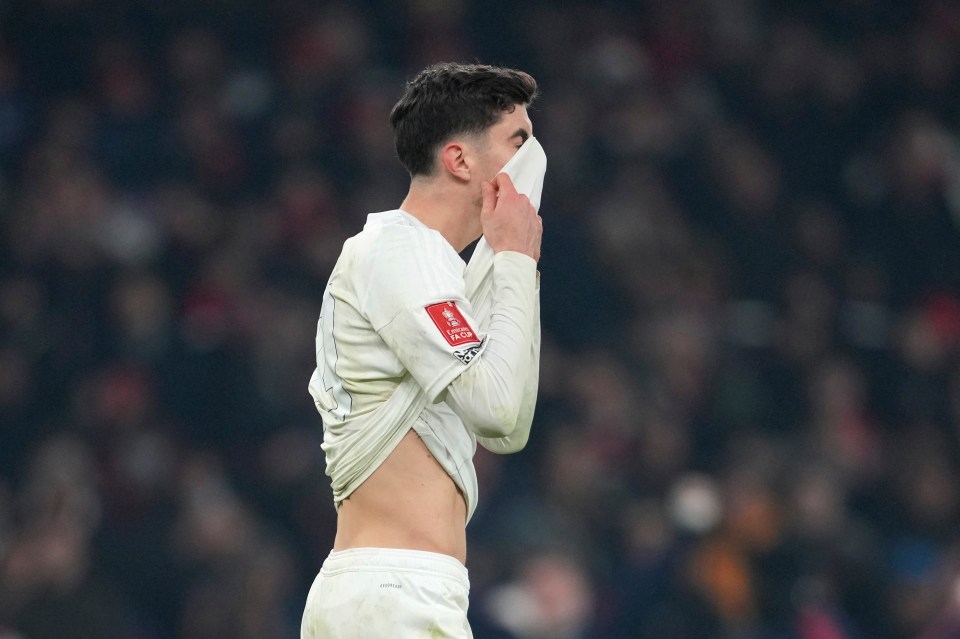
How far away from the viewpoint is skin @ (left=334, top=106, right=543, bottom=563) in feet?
7.94

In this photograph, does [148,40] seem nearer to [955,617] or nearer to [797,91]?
[797,91]

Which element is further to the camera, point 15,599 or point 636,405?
point 636,405

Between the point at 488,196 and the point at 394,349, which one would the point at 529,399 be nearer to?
the point at 394,349

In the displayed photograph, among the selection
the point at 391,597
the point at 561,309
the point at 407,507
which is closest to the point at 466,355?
the point at 407,507

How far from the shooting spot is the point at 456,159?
2.58 meters

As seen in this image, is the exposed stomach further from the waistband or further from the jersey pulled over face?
the jersey pulled over face

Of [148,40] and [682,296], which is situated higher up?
[148,40]

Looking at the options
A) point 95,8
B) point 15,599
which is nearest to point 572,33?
point 95,8

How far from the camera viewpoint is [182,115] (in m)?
8.11

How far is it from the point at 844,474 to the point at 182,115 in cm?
429

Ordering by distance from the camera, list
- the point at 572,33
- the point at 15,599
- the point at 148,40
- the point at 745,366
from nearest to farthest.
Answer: the point at 15,599
the point at 745,366
the point at 148,40
the point at 572,33

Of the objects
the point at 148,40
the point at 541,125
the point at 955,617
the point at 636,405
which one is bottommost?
the point at 955,617

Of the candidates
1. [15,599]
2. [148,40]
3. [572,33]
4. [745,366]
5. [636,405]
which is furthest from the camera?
[572,33]

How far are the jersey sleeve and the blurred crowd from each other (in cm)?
280
